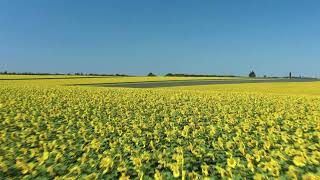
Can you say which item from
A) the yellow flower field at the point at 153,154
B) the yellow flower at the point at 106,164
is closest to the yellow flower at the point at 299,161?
the yellow flower field at the point at 153,154

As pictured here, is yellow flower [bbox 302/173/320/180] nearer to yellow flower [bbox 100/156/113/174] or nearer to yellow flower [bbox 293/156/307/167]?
yellow flower [bbox 293/156/307/167]

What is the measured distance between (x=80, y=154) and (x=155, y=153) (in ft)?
4.95

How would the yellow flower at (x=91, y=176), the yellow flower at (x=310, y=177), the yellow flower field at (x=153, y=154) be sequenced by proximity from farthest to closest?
the yellow flower field at (x=153, y=154)
the yellow flower at (x=91, y=176)
the yellow flower at (x=310, y=177)

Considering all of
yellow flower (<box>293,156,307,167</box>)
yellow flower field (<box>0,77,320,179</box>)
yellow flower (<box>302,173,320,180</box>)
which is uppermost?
yellow flower (<box>293,156,307,167</box>)

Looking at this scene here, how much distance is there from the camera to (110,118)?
11070mm

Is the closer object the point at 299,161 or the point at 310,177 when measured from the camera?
the point at 310,177

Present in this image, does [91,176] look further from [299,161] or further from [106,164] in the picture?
[299,161]

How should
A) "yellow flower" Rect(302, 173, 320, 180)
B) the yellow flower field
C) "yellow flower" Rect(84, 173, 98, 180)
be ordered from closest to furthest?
"yellow flower" Rect(302, 173, 320, 180)
"yellow flower" Rect(84, 173, 98, 180)
the yellow flower field

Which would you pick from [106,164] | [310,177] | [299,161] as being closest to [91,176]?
[106,164]

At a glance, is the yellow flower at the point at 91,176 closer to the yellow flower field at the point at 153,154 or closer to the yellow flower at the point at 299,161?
the yellow flower field at the point at 153,154

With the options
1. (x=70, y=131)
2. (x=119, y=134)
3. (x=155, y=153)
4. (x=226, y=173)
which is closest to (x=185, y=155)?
(x=155, y=153)

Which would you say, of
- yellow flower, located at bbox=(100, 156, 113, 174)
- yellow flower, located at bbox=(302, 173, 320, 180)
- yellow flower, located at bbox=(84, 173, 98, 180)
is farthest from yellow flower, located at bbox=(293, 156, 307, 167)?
yellow flower, located at bbox=(84, 173, 98, 180)

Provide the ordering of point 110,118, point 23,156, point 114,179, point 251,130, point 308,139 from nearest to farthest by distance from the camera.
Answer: point 114,179, point 23,156, point 308,139, point 251,130, point 110,118

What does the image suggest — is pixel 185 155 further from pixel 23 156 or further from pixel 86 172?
pixel 23 156
